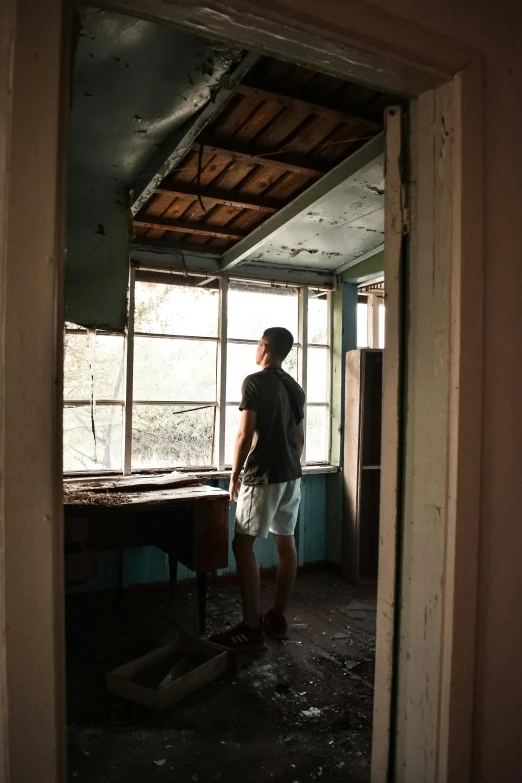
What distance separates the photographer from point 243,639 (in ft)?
10.5

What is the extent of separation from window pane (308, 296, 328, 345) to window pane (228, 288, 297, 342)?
5.9 inches

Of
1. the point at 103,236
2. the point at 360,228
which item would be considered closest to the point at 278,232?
the point at 360,228

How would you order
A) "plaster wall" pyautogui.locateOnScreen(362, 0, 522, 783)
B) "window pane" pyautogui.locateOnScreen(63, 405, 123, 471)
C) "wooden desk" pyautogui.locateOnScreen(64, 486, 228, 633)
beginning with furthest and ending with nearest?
"window pane" pyautogui.locateOnScreen(63, 405, 123, 471), "wooden desk" pyautogui.locateOnScreen(64, 486, 228, 633), "plaster wall" pyautogui.locateOnScreen(362, 0, 522, 783)

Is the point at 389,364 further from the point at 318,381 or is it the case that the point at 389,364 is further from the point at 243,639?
the point at 318,381

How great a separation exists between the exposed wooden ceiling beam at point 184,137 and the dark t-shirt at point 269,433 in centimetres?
127

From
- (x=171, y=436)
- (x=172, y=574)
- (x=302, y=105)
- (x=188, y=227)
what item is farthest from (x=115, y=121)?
(x=172, y=574)

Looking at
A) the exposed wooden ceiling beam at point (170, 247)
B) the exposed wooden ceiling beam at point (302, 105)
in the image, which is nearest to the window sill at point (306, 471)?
A: the exposed wooden ceiling beam at point (170, 247)

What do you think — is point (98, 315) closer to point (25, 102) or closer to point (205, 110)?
point (205, 110)

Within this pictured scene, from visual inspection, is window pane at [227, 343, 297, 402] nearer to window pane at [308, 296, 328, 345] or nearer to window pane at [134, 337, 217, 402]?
window pane at [134, 337, 217, 402]

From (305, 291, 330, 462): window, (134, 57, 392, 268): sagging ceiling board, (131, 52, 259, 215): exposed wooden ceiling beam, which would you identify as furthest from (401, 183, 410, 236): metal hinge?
(305, 291, 330, 462): window

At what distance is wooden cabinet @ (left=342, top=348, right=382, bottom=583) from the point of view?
449 cm

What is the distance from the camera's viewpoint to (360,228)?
388 cm

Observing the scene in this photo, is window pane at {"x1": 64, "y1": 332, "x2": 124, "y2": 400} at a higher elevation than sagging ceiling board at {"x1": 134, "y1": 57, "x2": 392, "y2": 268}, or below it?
below

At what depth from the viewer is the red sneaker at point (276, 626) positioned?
338 cm
